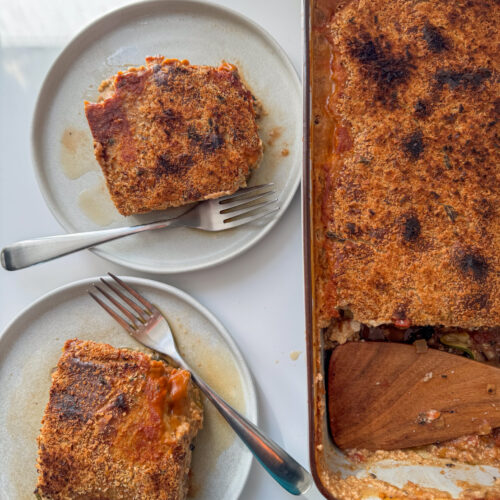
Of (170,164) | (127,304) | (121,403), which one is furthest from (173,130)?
(121,403)

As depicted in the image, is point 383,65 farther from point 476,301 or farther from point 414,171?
point 476,301

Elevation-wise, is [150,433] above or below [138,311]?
below

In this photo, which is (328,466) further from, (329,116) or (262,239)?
(329,116)

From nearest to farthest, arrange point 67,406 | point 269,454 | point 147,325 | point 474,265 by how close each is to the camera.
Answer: point 474,265 < point 269,454 < point 67,406 < point 147,325

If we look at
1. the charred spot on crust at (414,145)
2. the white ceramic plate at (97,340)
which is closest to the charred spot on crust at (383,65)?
the charred spot on crust at (414,145)

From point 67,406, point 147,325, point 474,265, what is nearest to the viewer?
point 474,265

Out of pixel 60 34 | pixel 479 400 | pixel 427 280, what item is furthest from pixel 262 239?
pixel 60 34
